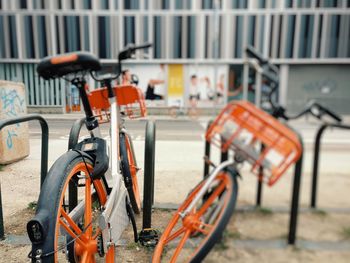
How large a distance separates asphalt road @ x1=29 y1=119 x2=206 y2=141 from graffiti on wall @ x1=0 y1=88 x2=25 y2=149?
1.70 feet

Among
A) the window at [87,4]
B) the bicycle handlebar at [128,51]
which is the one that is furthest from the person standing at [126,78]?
the window at [87,4]

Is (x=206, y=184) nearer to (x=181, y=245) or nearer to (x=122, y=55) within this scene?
(x=181, y=245)

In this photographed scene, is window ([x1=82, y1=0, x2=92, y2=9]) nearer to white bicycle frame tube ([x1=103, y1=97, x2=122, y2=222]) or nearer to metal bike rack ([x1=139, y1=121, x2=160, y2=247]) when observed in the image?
metal bike rack ([x1=139, y1=121, x2=160, y2=247])

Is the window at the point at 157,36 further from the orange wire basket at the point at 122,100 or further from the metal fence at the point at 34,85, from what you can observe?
the orange wire basket at the point at 122,100

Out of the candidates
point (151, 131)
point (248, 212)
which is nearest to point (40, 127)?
point (151, 131)

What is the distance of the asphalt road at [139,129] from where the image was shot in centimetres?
209

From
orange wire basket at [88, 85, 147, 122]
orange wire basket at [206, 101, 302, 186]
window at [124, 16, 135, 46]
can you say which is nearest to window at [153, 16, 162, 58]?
window at [124, 16, 135, 46]

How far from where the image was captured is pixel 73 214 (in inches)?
55.2

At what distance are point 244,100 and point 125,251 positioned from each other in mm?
1437

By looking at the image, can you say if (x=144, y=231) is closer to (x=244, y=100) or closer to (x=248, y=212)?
(x=248, y=212)

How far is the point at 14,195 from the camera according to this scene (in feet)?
7.70

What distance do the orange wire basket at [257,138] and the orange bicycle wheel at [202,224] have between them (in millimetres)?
159

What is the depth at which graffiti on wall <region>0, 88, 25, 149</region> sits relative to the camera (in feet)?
8.59

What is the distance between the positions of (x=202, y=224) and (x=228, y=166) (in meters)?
0.28
